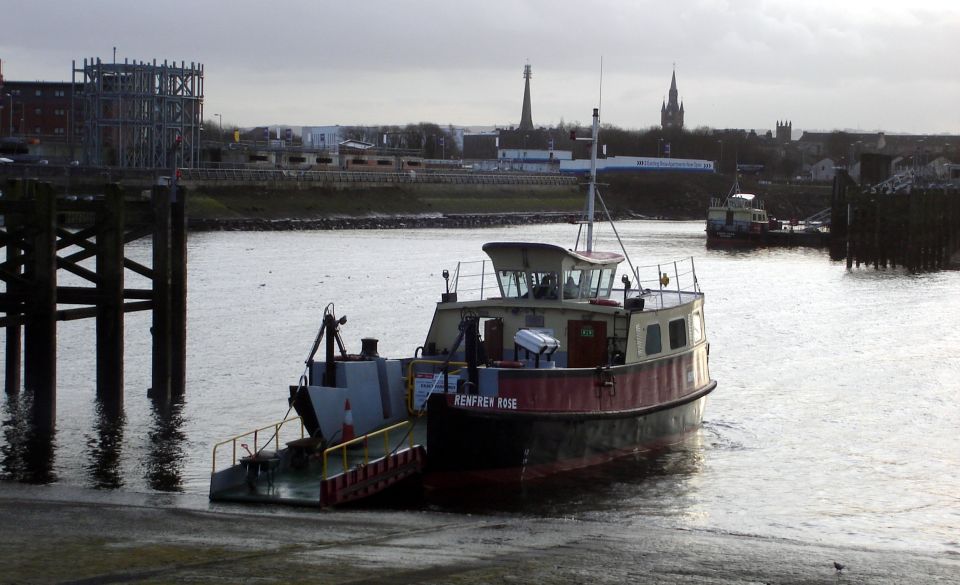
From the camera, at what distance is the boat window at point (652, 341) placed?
2586 cm

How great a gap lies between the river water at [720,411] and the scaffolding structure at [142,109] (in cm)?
4750

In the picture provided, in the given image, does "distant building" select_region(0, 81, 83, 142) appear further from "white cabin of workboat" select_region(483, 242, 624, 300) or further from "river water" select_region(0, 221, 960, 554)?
"white cabin of workboat" select_region(483, 242, 624, 300)

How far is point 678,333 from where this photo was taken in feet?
→ 90.7

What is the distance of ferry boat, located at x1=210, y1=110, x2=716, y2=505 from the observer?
21.3m

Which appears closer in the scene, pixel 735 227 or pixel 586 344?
pixel 586 344

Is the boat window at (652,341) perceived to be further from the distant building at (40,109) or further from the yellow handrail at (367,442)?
the distant building at (40,109)

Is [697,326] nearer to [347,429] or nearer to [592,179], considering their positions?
[592,179]

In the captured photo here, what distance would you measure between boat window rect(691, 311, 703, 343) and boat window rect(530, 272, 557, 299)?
4.86 m

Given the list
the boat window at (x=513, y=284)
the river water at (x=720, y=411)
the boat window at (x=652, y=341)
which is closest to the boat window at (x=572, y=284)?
the boat window at (x=513, y=284)

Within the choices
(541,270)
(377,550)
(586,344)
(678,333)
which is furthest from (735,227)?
(377,550)

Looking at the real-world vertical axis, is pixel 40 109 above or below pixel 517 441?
above

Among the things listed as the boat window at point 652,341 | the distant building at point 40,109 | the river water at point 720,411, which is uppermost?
the distant building at point 40,109

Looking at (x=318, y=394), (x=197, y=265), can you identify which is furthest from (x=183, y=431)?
(x=197, y=265)

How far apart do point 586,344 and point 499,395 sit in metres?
3.62
